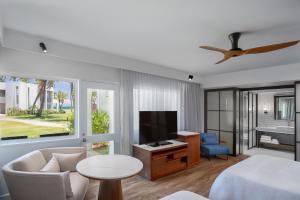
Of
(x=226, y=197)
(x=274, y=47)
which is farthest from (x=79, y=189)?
(x=274, y=47)

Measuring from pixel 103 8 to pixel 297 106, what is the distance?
4.63 meters

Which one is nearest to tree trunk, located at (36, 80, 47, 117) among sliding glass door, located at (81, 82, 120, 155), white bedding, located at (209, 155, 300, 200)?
sliding glass door, located at (81, 82, 120, 155)

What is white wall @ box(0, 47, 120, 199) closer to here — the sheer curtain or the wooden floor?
the sheer curtain

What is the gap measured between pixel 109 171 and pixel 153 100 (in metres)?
2.38

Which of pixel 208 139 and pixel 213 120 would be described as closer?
pixel 208 139

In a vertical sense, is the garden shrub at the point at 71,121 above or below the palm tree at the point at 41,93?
below

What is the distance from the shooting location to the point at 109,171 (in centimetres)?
203

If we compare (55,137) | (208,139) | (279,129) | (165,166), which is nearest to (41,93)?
(55,137)

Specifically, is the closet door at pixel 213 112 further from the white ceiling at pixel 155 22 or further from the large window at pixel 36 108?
the large window at pixel 36 108

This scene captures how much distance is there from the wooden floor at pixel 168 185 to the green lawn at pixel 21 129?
4.24 ft

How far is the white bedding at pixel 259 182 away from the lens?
1.84 m

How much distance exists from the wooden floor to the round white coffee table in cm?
67

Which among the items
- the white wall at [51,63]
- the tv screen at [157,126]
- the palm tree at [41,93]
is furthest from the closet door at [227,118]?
the palm tree at [41,93]

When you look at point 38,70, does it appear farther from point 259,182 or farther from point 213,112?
point 213,112
